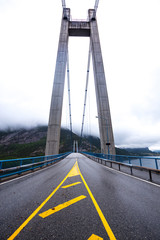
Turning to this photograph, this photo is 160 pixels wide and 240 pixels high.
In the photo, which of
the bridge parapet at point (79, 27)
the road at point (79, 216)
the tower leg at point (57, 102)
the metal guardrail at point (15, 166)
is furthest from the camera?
the bridge parapet at point (79, 27)

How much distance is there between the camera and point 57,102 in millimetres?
24031

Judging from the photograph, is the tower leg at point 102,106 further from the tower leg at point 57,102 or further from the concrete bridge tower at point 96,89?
the tower leg at point 57,102

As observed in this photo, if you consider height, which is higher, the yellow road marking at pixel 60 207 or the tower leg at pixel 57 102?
the tower leg at pixel 57 102

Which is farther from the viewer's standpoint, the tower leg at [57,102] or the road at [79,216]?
the tower leg at [57,102]

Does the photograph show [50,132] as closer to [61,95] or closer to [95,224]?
[61,95]


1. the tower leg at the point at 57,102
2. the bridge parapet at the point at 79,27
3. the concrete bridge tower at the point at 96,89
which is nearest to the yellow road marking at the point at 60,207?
the concrete bridge tower at the point at 96,89

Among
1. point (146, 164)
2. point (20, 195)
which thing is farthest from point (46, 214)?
point (146, 164)

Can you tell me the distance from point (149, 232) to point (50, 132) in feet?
69.7

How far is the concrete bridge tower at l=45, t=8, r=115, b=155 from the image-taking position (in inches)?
857

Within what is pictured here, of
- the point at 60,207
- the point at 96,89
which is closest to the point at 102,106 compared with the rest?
the point at 96,89

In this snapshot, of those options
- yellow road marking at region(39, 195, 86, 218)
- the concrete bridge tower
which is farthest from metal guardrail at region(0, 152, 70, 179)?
the concrete bridge tower

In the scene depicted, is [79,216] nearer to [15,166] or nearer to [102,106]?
[15,166]

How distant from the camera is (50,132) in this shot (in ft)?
72.9

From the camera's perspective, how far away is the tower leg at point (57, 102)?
71.3 feet
